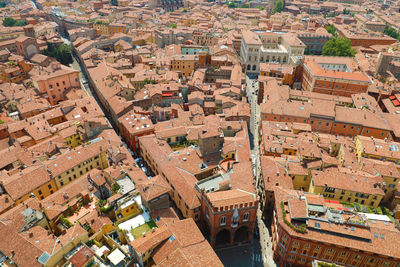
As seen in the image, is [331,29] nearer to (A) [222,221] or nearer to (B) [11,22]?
(A) [222,221]

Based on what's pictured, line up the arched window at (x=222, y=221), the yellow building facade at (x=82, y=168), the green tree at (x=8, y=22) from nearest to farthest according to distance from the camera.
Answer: the arched window at (x=222, y=221), the yellow building facade at (x=82, y=168), the green tree at (x=8, y=22)

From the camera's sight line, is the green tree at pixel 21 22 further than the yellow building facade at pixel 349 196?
Yes

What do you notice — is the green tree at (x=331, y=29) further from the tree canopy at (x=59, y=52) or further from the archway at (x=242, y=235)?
the archway at (x=242, y=235)

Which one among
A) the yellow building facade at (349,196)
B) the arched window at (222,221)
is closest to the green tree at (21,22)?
the arched window at (222,221)

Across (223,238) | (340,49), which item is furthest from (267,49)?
(223,238)

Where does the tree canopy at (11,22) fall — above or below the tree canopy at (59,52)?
above

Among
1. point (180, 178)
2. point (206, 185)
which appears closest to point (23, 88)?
point (180, 178)

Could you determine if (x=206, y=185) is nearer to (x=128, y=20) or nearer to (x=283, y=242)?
(x=283, y=242)
